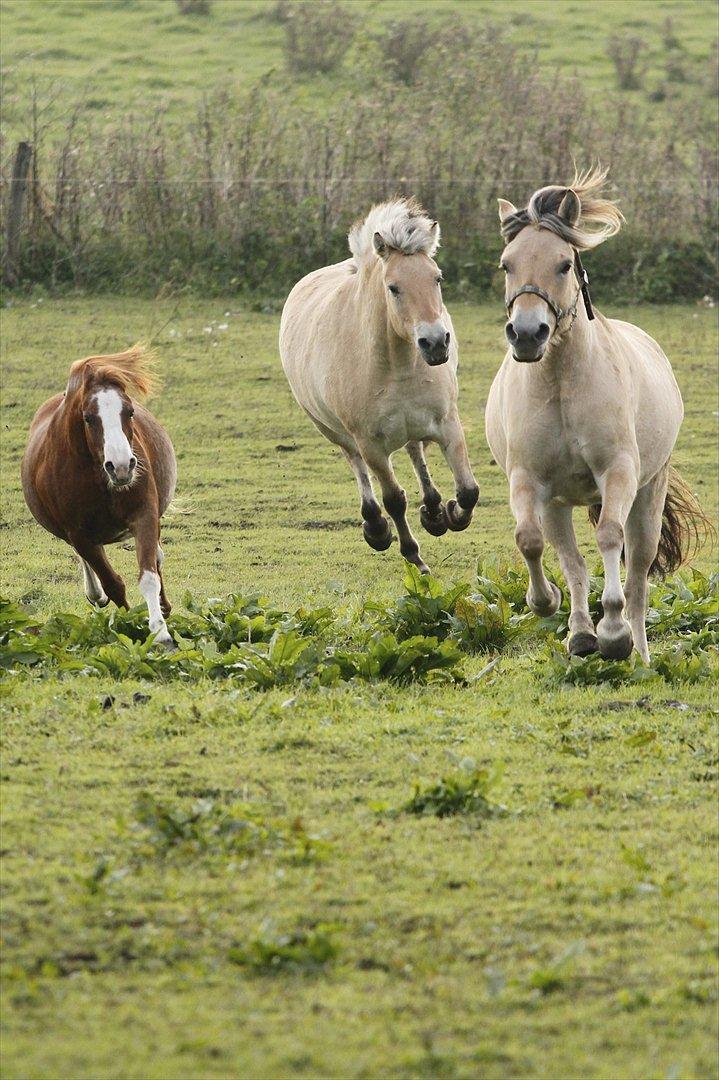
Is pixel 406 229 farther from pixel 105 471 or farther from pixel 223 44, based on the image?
pixel 223 44

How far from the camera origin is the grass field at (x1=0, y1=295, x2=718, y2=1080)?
12.3ft

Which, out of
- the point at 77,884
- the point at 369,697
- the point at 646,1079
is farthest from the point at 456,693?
the point at 646,1079

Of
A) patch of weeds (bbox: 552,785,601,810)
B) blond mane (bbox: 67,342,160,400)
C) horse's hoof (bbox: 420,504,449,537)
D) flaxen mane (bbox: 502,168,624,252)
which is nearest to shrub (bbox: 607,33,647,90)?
horse's hoof (bbox: 420,504,449,537)

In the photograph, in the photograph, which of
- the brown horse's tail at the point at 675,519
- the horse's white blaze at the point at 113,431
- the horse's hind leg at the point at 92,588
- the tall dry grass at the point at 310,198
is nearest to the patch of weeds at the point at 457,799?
the horse's white blaze at the point at 113,431

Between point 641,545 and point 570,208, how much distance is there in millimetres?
1993

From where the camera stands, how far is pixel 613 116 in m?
22.9

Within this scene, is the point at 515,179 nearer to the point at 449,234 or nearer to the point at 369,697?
the point at 449,234

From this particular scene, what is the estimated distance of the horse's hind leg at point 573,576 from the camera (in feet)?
23.3

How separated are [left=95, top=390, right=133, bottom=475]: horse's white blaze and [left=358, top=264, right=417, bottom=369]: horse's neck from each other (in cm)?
159

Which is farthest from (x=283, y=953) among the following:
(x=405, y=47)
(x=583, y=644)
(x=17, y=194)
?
(x=405, y=47)

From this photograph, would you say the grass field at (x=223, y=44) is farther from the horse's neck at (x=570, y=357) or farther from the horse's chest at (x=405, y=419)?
the horse's neck at (x=570, y=357)

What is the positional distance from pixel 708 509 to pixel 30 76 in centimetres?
1745

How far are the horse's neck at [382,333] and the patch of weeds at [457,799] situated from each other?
3.93 m

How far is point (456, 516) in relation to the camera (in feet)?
30.2
